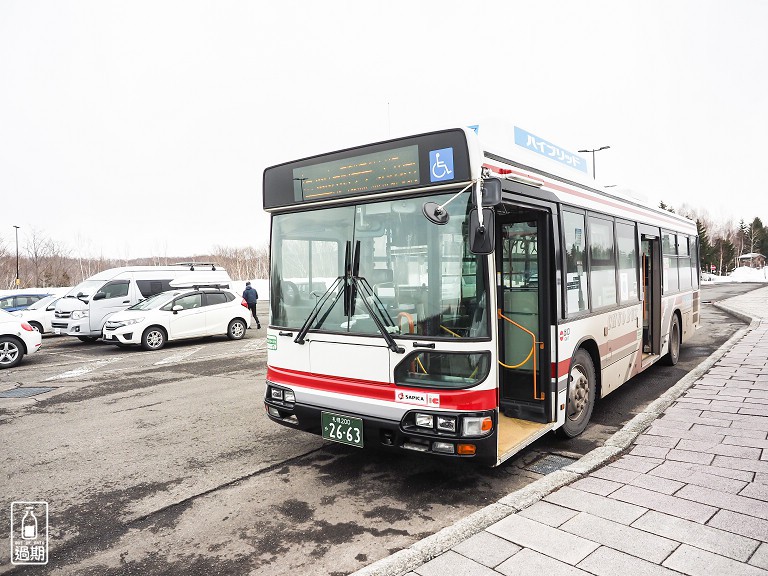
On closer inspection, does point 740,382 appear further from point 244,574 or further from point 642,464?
point 244,574

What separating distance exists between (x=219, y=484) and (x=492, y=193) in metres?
3.61

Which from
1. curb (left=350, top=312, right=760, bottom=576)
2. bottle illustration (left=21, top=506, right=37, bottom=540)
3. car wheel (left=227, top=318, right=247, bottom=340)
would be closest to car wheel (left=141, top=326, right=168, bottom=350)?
car wheel (left=227, top=318, right=247, bottom=340)

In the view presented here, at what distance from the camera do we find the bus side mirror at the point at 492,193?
3775mm

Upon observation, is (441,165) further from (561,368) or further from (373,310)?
(561,368)

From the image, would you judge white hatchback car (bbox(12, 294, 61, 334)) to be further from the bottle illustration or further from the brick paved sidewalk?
the brick paved sidewalk

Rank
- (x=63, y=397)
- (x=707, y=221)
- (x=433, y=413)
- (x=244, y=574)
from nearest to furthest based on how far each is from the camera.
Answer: (x=244, y=574) → (x=433, y=413) → (x=63, y=397) → (x=707, y=221)

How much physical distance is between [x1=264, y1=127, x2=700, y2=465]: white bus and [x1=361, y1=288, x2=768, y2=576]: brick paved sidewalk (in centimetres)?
68

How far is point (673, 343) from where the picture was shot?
9688 mm

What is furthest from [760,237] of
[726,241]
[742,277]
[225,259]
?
[225,259]

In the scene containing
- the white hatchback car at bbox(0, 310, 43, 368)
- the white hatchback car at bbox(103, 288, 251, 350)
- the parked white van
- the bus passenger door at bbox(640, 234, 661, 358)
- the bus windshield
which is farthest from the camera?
the parked white van

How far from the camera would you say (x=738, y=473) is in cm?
439

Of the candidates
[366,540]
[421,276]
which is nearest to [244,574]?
[366,540]

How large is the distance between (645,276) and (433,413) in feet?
18.8

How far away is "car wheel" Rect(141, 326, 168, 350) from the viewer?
14.3 meters
